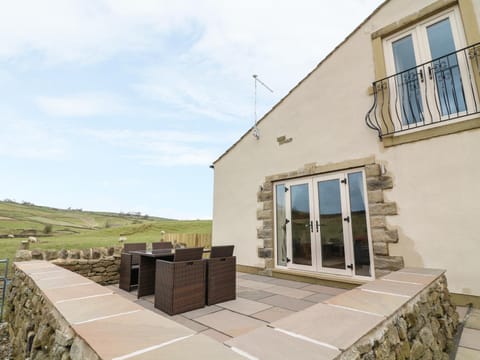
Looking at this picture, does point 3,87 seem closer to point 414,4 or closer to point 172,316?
point 172,316

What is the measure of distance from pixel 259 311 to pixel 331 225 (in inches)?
91.4

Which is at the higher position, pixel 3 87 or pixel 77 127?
pixel 77 127

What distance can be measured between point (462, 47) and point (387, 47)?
1.12 m

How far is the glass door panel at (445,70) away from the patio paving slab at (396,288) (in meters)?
3.02

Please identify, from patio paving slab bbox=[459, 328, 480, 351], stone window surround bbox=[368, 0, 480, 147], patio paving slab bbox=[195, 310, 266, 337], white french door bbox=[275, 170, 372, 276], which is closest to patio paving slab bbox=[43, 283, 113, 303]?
patio paving slab bbox=[195, 310, 266, 337]

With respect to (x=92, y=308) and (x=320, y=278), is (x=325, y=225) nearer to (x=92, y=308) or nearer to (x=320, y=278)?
(x=320, y=278)

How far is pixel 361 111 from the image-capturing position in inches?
171

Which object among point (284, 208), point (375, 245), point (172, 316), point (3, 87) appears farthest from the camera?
point (3, 87)

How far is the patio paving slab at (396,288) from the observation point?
75.4 inches

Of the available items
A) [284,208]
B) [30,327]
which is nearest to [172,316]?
[30,327]

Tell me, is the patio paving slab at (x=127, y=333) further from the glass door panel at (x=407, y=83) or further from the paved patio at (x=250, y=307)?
the glass door panel at (x=407, y=83)

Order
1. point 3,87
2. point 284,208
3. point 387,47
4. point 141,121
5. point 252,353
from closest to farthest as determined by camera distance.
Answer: point 252,353
point 387,47
point 284,208
point 3,87
point 141,121

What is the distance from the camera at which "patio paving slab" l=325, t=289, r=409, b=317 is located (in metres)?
1.49

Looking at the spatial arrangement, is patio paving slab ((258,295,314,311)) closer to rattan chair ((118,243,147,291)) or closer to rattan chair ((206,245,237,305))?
rattan chair ((206,245,237,305))
